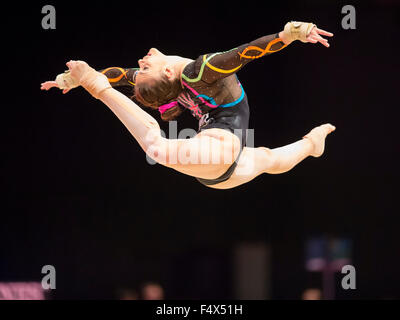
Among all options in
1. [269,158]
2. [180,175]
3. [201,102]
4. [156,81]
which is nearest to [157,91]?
[156,81]

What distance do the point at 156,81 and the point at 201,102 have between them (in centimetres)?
20

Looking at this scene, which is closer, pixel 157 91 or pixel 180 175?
pixel 157 91

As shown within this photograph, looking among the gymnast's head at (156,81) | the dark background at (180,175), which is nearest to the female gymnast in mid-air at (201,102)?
the gymnast's head at (156,81)

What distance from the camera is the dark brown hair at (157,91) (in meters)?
2.35

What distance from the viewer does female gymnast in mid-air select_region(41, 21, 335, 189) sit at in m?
2.17

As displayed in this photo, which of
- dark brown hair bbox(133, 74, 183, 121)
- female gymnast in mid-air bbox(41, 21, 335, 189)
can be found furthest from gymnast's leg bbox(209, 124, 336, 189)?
dark brown hair bbox(133, 74, 183, 121)

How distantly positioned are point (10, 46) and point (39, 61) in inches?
7.2

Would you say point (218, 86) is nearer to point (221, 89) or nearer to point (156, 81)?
point (221, 89)

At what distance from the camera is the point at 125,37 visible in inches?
137

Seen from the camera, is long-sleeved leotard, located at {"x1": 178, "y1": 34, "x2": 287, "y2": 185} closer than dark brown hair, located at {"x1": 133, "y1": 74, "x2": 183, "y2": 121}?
Yes

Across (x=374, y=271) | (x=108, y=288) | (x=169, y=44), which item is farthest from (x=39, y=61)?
(x=374, y=271)

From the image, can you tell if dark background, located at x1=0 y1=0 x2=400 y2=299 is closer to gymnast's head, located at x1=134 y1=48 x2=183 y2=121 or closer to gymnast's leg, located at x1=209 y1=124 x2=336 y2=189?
gymnast's leg, located at x1=209 y1=124 x2=336 y2=189

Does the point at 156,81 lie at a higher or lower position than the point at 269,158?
higher

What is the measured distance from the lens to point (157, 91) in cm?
235
